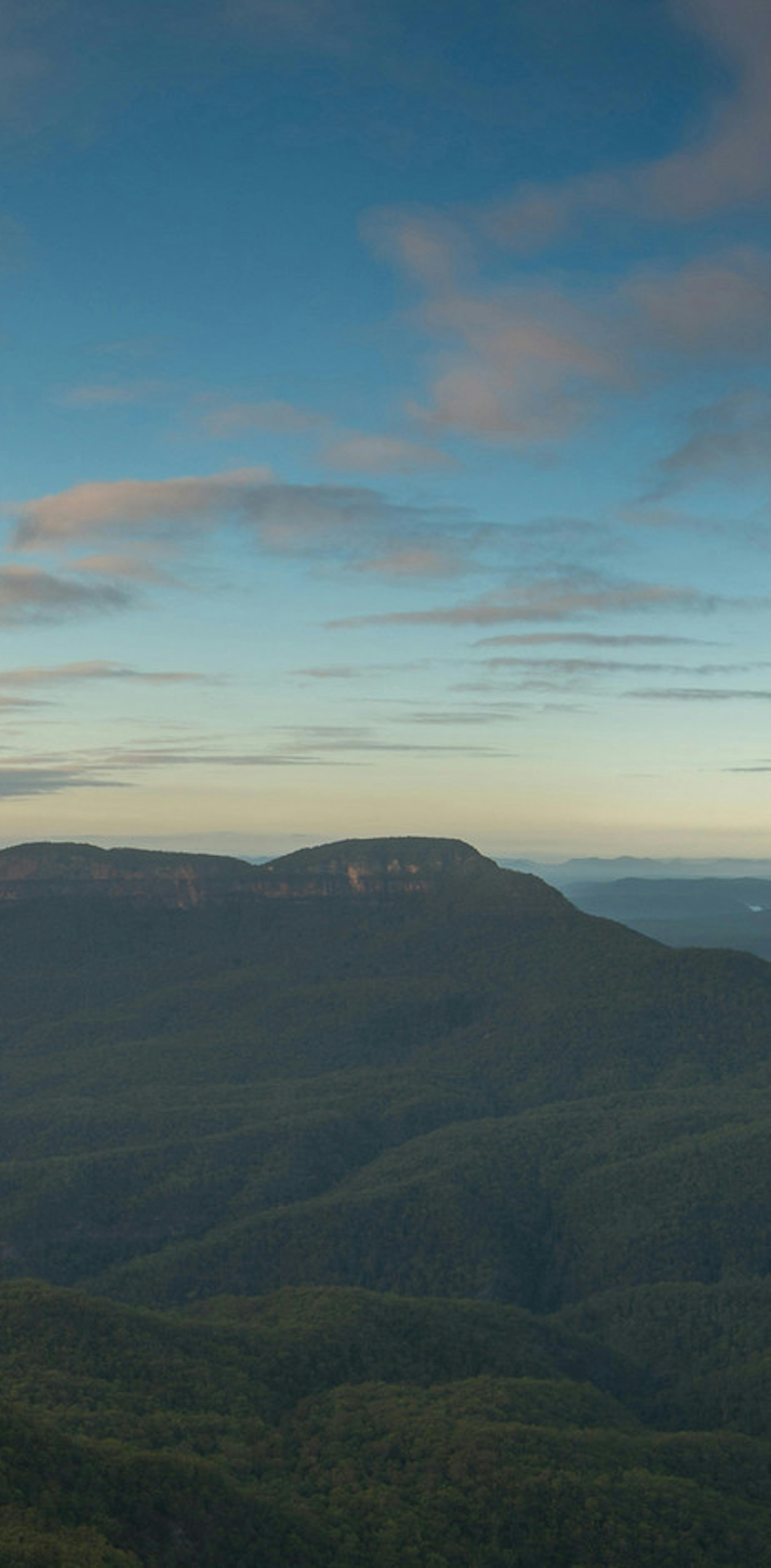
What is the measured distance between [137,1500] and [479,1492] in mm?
27795

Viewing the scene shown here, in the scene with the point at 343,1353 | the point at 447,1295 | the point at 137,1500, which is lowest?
the point at 447,1295

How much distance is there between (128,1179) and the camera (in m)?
199

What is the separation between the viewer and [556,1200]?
195375mm

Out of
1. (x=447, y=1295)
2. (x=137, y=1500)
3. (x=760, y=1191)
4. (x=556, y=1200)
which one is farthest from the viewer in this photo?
(x=556, y=1200)

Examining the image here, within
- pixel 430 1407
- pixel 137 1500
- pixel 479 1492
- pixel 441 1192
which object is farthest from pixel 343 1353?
pixel 441 1192

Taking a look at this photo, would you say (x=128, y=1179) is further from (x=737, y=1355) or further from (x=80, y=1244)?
(x=737, y=1355)

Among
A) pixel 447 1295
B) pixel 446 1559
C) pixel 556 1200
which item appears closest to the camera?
pixel 446 1559

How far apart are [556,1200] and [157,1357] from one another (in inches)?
3791

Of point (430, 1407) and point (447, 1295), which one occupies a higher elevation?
point (430, 1407)

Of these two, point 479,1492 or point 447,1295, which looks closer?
point 479,1492

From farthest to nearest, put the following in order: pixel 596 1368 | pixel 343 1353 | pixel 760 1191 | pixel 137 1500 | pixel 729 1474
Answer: pixel 760 1191 → pixel 596 1368 → pixel 343 1353 → pixel 729 1474 → pixel 137 1500

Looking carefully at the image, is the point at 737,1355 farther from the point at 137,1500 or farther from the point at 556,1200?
the point at 137,1500

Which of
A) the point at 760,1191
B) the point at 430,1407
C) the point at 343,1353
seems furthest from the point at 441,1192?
the point at 430,1407

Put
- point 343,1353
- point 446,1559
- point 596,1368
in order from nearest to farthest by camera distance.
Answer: point 446,1559
point 343,1353
point 596,1368
